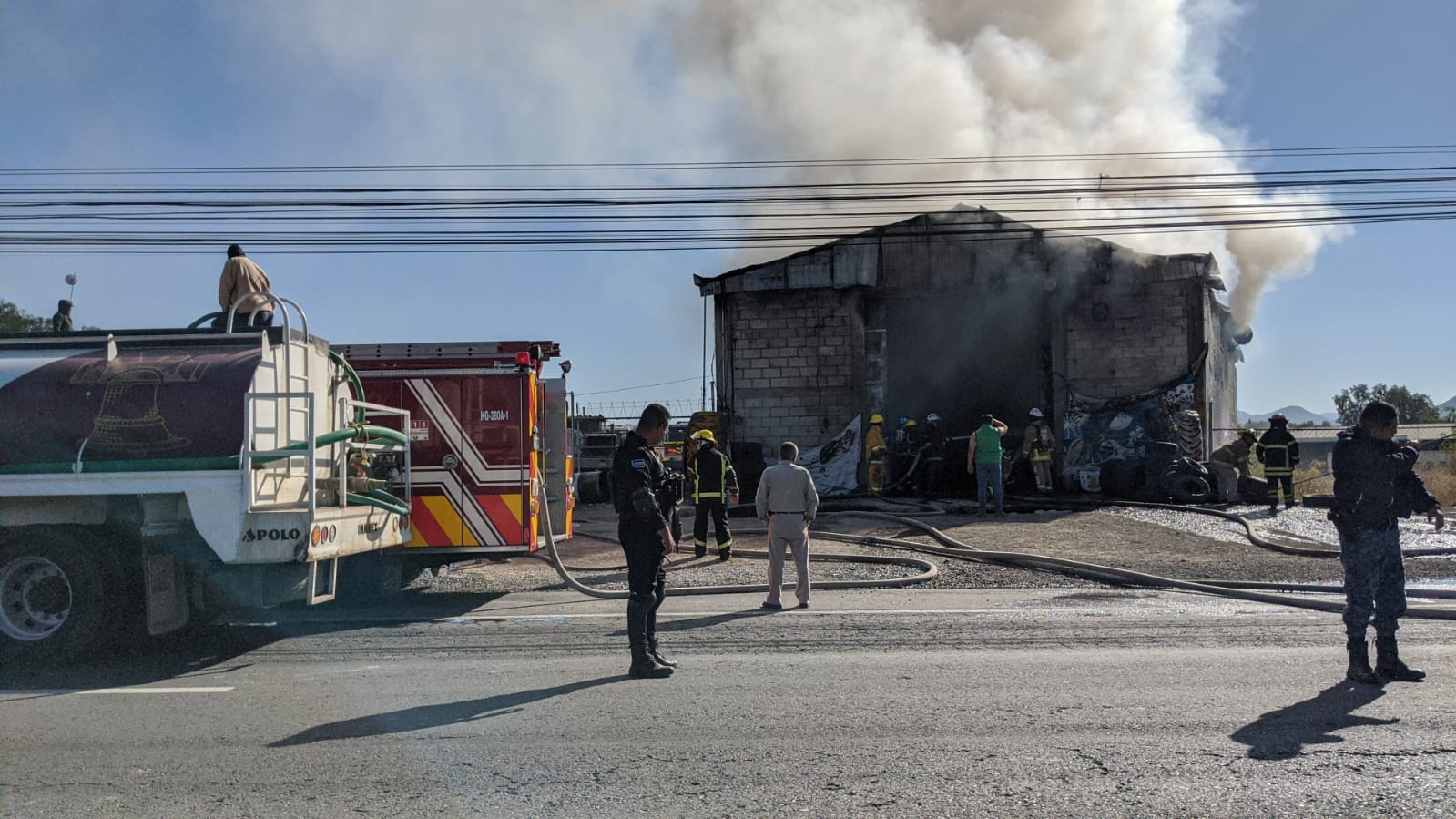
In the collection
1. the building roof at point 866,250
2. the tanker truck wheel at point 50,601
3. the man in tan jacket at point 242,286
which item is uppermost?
the building roof at point 866,250

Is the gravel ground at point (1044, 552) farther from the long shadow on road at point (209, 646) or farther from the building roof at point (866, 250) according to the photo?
the building roof at point (866, 250)

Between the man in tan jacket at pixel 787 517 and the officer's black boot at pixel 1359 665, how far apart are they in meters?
4.27

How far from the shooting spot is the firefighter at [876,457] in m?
20.4

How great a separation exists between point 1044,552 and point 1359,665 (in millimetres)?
6934

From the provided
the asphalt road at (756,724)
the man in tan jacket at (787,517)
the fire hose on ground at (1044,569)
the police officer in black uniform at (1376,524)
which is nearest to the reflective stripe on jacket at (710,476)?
the fire hose on ground at (1044,569)

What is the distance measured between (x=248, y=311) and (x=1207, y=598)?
28.3 feet

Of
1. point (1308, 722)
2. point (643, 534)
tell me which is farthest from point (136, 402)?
point (1308, 722)

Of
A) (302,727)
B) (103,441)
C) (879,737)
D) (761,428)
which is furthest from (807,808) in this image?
(761,428)

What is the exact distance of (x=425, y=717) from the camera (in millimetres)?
5535

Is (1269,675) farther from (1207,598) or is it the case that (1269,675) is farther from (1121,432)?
(1121,432)

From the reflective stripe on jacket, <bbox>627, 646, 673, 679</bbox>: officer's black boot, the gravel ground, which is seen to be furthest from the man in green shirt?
<bbox>627, 646, 673, 679</bbox>: officer's black boot

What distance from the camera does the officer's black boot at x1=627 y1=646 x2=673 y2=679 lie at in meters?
6.36

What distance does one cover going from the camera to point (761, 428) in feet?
75.4

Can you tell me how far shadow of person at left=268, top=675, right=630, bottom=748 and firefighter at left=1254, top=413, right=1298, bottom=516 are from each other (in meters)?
14.6
